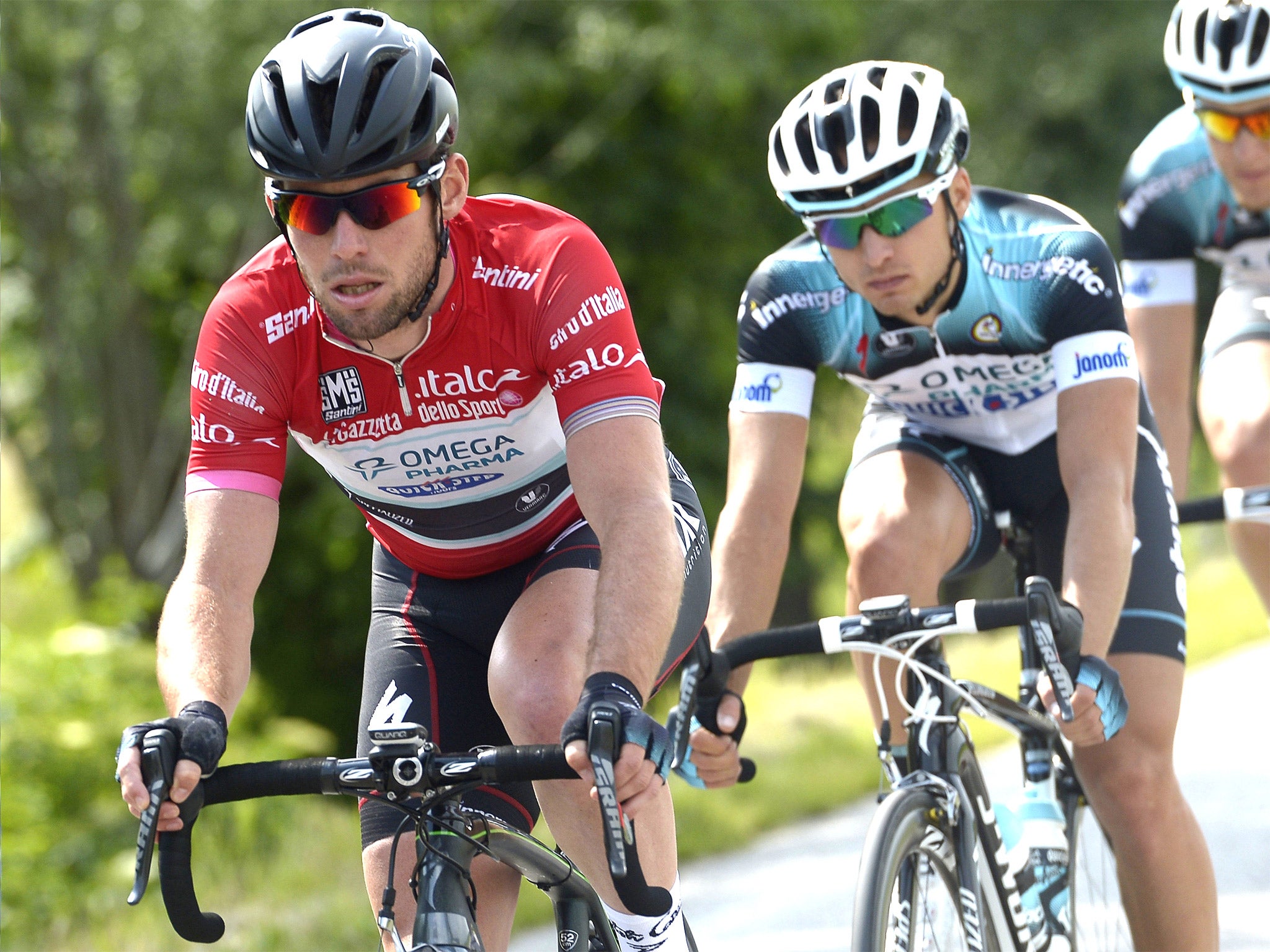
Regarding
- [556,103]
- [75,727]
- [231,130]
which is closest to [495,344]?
[75,727]

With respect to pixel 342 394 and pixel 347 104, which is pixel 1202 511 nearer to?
pixel 342 394

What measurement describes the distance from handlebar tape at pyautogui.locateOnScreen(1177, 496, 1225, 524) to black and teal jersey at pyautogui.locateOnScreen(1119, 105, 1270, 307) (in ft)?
2.87

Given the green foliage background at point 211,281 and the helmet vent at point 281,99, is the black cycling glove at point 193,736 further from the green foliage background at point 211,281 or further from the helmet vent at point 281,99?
the green foliage background at point 211,281

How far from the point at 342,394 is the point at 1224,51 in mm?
3070

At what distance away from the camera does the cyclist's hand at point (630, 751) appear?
2236mm

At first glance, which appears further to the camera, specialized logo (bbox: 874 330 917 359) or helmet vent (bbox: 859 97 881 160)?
specialized logo (bbox: 874 330 917 359)

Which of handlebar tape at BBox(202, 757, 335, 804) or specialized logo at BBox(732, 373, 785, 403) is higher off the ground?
specialized logo at BBox(732, 373, 785, 403)

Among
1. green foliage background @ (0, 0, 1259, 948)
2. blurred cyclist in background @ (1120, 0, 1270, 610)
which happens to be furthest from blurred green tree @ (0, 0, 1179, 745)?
blurred cyclist in background @ (1120, 0, 1270, 610)

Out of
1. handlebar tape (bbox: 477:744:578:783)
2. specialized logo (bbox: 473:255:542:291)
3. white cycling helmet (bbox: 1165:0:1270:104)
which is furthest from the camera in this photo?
white cycling helmet (bbox: 1165:0:1270:104)

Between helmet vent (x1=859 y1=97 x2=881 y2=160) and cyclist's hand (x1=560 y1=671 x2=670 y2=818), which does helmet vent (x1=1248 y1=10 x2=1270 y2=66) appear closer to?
helmet vent (x1=859 y1=97 x2=881 y2=160)

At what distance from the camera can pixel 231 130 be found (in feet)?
36.4

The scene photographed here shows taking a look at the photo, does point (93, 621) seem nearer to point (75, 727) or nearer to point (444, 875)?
point (75, 727)

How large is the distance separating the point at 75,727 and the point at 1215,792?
17.3 feet

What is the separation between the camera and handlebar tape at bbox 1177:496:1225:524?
170 inches
